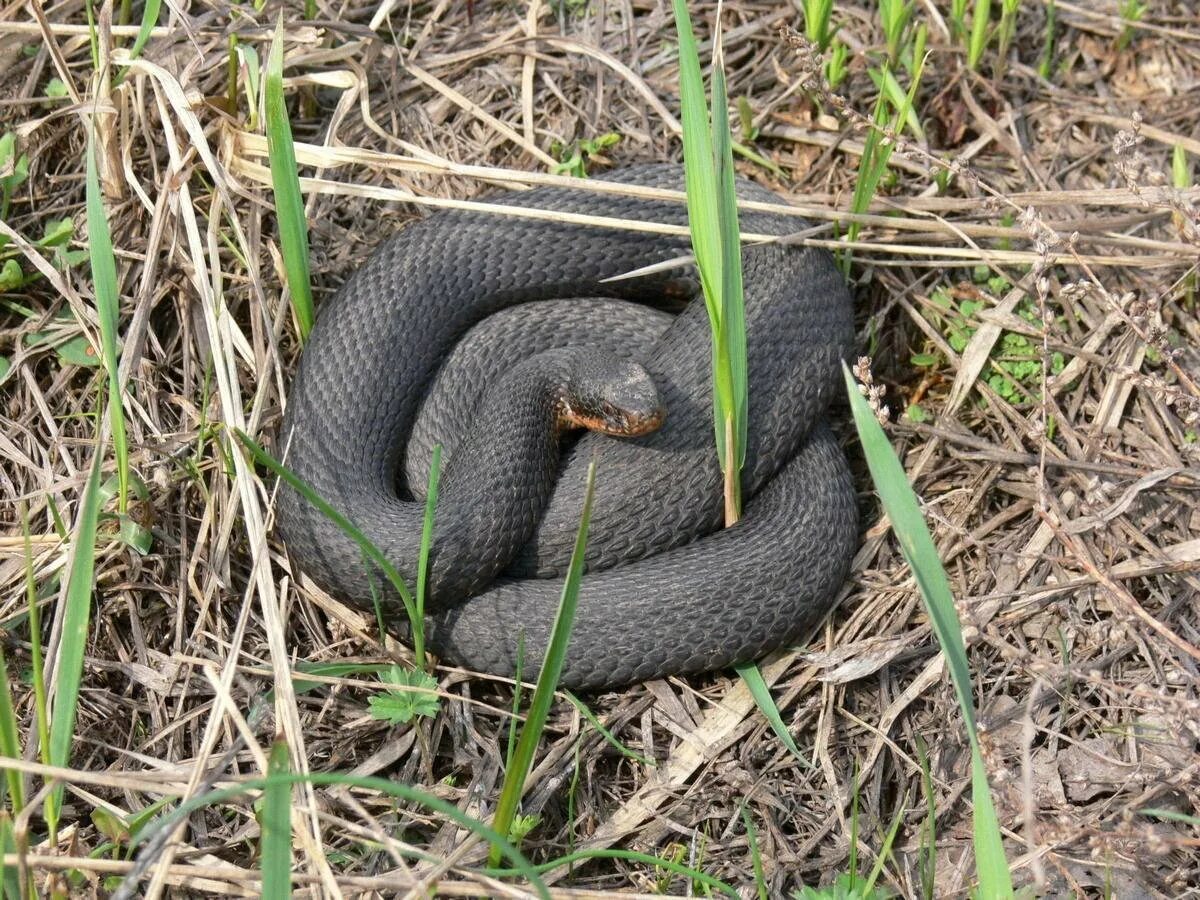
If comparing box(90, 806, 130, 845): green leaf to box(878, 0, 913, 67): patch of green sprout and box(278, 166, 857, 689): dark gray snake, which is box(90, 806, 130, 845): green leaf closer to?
box(278, 166, 857, 689): dark gray snake

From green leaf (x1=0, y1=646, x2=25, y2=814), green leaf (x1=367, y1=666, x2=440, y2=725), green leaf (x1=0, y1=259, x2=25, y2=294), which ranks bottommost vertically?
green leaf (x1=367, y1=666, x2=440, y2=725)

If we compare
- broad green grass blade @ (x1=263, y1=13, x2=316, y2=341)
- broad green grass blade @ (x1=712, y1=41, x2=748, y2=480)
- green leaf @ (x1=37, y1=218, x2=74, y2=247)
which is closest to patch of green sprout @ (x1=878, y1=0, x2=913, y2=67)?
broad green grass blade @ (x1=712, y1=41, x2=748, y2=480)

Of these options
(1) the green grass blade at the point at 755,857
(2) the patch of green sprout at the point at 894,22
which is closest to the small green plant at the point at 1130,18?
(2) the patch of green sprout at the point at 894,22

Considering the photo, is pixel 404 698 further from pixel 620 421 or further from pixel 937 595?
pixel 937 595

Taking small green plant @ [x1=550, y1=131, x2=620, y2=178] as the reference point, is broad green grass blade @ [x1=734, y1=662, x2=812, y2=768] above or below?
below

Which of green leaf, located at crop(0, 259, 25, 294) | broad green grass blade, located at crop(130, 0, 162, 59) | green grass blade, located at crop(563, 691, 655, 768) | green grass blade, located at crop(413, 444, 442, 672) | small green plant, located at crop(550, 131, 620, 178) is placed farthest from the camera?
small green plant, located at crop(550, 131, 620, 178)

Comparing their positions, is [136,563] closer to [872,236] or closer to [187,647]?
[187,647]

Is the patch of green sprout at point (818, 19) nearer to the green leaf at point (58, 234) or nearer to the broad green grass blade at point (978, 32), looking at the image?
the broad green grass blade at point (978, 32)

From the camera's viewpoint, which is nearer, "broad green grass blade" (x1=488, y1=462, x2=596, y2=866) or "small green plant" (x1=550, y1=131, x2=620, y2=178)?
"broad green grass blade" (x1=488, y1=462, x2=596, y2=866)

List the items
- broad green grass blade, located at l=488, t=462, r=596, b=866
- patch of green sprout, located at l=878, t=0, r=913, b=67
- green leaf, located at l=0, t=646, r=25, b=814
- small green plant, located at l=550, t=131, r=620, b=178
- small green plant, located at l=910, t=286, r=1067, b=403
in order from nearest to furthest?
broad green grass blade, located at l=488, t=462, r=596, b=866, green leaf, located at l=0, t=646, r=25, b=814, small green plant, located at l=910, t=286, r=1067, b=403, patch of green sprout, located at l=878, t=0, r=913, b=67, small green plant, located at l=550, t=131, r=620, b=178
